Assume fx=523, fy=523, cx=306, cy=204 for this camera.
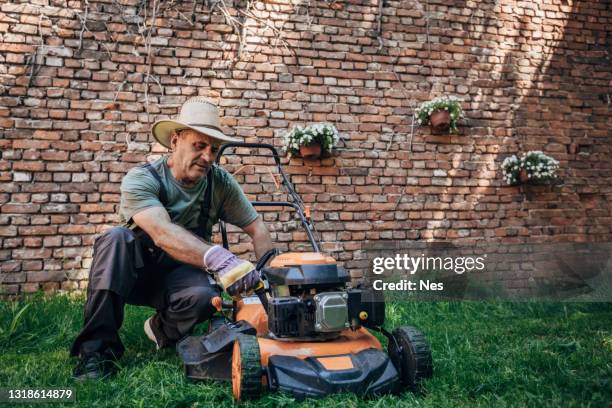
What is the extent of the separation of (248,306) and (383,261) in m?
2.73

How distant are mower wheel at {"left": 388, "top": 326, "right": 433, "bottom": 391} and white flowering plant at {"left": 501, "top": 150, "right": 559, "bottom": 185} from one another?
12.9ft

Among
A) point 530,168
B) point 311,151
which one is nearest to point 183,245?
point 311,151

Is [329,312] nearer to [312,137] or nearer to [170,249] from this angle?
[170,249]

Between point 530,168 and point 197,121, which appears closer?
point 197,121

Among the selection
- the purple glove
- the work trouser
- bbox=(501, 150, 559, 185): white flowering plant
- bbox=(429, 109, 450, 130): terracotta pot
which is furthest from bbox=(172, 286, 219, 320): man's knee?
bbox=(501, 150, 559, 185): white flowering plant

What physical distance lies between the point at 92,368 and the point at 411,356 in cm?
166

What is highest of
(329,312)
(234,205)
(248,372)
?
(234,205)

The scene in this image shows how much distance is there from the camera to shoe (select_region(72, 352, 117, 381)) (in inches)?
108

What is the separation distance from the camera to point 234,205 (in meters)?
3.55

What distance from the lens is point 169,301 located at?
3129mm

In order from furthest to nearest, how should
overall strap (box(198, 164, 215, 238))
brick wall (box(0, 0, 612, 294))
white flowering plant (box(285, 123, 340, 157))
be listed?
1. white flowering plant (box(285, 123, 340, 157))
2. brick wall (box(0, 0, 612, 294))
3. overall strap (box(198, 164, 215, 238))

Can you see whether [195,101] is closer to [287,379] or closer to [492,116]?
[287,379]

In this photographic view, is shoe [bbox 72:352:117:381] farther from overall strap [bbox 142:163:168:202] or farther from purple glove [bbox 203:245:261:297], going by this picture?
overall strap [bbox 142:163:168:202]

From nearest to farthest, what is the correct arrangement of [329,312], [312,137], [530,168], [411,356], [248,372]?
[248,372]
[329,312]
[411,356]
[312,137]
[530,168]
